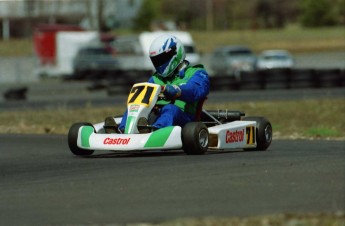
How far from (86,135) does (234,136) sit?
158 centimetres

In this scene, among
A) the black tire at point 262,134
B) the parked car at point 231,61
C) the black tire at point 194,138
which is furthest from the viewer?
the parked car at point 231,61

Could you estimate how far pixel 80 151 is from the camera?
11.4m

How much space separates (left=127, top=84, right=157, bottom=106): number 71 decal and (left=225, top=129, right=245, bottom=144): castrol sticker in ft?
3.09

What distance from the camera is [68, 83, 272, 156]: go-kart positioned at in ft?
35.0

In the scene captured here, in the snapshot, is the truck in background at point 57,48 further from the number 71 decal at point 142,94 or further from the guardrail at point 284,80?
the number 71 decal at point 142,94

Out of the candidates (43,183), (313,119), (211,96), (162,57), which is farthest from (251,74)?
(43,183)

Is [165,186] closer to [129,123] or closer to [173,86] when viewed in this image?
[129,123]

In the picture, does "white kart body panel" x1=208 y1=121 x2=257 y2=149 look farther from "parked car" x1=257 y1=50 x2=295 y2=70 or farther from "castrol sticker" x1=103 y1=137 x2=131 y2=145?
"parked car" x1=257 y1=50 x2=295 y2=70

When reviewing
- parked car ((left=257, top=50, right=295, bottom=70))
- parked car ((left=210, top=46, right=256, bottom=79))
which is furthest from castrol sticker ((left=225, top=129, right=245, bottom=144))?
parked car ((left=257, top=50, right=295, bottom=70))

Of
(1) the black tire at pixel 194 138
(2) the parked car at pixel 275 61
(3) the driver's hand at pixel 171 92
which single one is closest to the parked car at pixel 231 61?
(2) the parked car at pixel 275 61

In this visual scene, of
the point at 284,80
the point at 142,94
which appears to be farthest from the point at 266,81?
the point at 142,94

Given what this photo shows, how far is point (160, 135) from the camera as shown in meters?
10.7

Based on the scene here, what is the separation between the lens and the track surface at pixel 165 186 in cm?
707

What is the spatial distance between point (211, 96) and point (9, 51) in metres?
35.8
